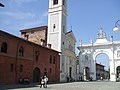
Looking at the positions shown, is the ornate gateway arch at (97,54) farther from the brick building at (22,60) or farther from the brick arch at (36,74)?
the brick arch at (36,74)

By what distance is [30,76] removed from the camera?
1244 inches

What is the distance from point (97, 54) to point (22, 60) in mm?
34535

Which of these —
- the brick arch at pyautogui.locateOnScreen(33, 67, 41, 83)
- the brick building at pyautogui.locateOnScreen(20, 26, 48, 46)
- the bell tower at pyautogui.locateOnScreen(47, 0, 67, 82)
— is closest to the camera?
the brick arch at pyautogui.locateOnScreen(33, 67, 41, 83)

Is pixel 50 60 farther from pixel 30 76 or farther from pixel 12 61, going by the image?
pixel 12 61

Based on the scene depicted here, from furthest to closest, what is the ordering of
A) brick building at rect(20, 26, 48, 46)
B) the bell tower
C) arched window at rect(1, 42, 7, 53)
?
brick building at rect(20, 26, 48, 46), the bell tower, arched window at rect(1, 42, 7, 53)

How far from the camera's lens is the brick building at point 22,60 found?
26.0m

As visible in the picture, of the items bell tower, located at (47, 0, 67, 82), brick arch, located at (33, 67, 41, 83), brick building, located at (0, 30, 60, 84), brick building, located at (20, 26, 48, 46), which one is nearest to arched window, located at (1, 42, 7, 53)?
brick building, located at (0, 30, 60, 84)

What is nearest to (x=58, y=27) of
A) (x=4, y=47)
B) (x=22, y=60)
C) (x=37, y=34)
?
(x=37, y=34)

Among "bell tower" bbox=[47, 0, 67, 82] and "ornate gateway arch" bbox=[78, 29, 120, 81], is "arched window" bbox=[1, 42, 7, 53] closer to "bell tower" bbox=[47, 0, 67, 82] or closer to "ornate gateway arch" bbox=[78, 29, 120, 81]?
"bell tower" bbox=[47, 0, 67, 82]

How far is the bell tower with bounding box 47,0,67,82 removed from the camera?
1805 inches

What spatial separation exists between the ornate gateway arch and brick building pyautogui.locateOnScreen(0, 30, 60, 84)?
73.1 ft

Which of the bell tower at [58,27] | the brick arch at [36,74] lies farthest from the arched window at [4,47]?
the bell tower at [58,27]

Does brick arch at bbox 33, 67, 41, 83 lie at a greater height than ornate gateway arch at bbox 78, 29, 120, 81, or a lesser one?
lesser

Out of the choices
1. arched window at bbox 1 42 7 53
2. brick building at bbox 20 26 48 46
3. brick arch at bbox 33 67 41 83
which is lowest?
brick arch at bbox 33 67 41 83
